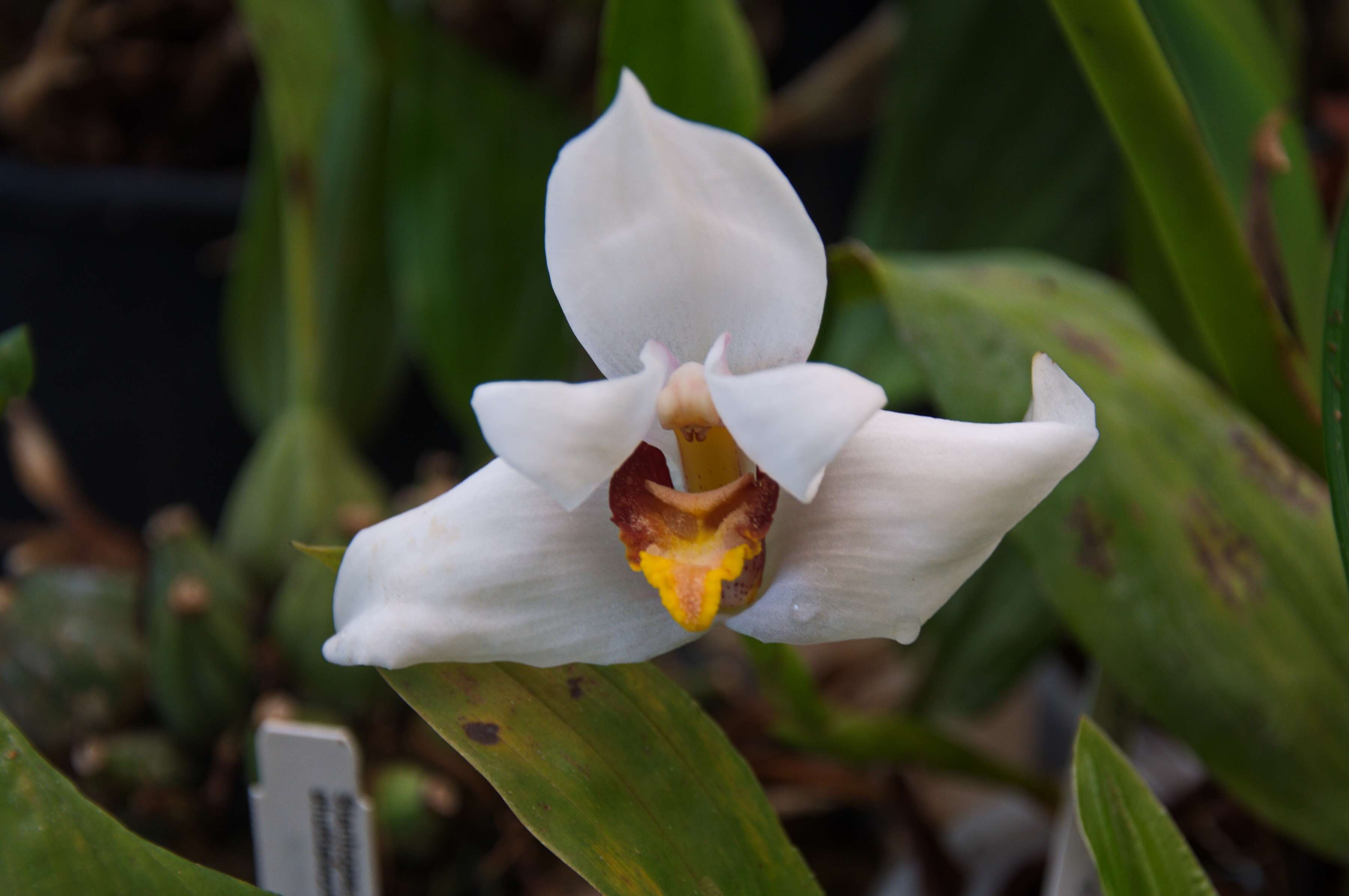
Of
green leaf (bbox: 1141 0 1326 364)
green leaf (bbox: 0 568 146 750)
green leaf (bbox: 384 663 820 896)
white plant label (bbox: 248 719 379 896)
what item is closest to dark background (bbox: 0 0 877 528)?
green leaf (bbox: 0 568 146 750)

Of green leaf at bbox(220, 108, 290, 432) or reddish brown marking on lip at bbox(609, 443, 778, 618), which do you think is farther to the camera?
green leaf at bbox(220, 108, 290, 432)

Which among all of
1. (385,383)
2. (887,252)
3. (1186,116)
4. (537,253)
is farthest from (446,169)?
(1186,116)

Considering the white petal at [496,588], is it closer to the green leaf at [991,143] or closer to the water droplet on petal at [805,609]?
the water droplet on petal at [805,609]

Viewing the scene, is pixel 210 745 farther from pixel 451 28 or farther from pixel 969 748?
pixel 451 28

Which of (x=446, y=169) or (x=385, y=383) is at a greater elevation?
(x=446, y=169)

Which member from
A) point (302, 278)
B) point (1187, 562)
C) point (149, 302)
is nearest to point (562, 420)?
point (1187, 562)

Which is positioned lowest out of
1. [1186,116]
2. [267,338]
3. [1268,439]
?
[267,338]

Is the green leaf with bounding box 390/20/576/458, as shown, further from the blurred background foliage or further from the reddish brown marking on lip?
the reddish brown marking on lip
